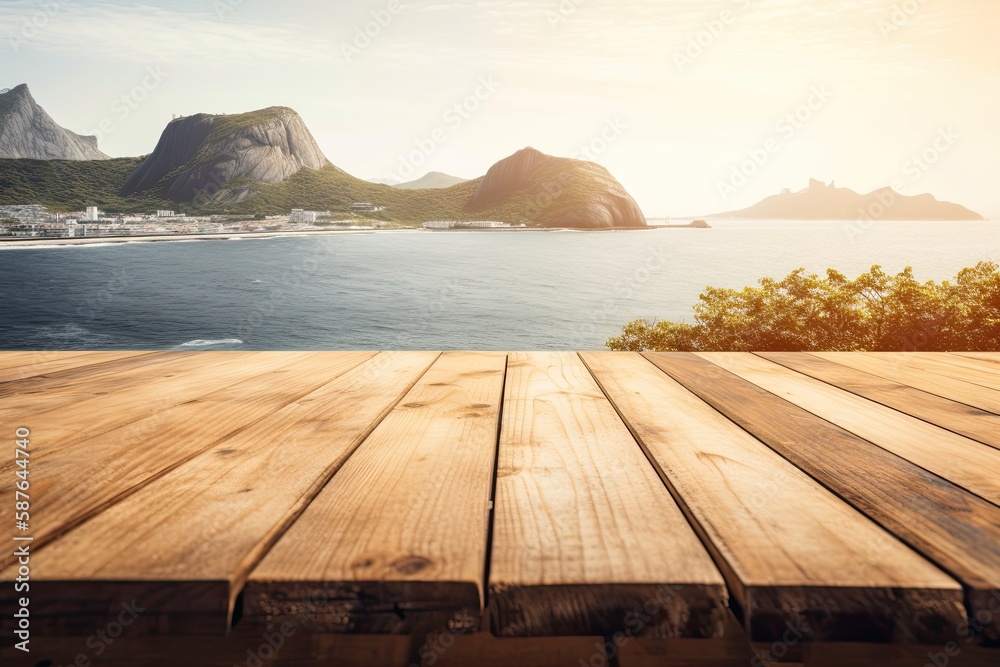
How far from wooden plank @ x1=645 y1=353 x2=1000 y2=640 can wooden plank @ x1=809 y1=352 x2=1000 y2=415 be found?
1.77 feet

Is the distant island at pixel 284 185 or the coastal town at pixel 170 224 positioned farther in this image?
the distant island at pixel 284 185

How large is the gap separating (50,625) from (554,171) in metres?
122

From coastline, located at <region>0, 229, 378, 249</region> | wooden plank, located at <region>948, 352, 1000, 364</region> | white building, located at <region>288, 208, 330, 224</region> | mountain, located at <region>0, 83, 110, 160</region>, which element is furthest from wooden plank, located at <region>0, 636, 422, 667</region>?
mountain, located at <region>0, 83, 110, 160</region>

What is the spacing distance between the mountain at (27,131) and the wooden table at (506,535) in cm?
17718

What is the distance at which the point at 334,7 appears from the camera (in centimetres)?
1738

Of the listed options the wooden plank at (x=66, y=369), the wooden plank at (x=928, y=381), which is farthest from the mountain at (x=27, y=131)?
the wooden plank at (x=928, y=381)

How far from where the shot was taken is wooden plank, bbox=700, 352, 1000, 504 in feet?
2.87

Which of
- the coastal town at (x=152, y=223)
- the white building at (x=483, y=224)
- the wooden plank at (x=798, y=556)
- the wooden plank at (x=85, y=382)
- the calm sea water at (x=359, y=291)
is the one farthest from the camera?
the white building at (x=483, y=224)

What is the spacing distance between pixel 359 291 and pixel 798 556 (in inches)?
1845

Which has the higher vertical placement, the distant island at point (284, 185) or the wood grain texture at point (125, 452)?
the distant island at point (284, 185)

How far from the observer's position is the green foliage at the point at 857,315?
725 centimetres

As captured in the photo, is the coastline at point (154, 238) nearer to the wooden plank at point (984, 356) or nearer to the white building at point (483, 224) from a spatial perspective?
the white building at point (483, 224)

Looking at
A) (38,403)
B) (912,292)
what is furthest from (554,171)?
(38,403)

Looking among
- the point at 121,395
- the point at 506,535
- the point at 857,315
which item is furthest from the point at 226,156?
the point at 506,535
